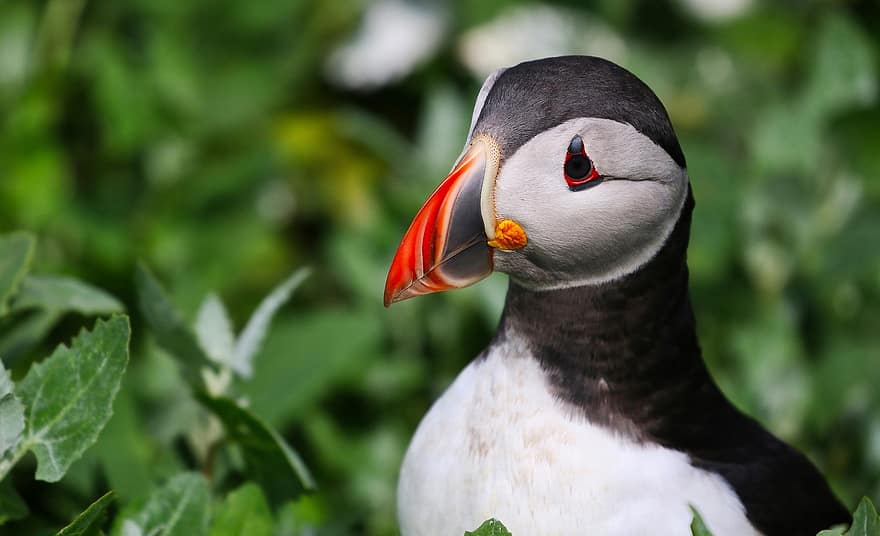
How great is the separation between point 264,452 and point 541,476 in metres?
0.34

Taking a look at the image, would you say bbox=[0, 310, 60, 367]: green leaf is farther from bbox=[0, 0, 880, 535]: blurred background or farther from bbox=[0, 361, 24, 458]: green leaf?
bbox=[0, 361, 24, 458]: green leaf

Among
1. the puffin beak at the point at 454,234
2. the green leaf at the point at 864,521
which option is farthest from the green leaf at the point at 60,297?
the green leaf at the point at 864,521

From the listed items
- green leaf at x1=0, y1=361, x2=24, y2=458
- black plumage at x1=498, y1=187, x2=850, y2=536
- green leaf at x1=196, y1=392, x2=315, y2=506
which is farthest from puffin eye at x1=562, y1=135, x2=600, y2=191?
green leaf at x1=0, y1=361, x2=24, y2=458

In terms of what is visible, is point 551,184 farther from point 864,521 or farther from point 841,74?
point 841,74

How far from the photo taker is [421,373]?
7.45ft

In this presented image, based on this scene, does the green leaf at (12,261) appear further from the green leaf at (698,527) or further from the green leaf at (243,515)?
the green leaf at (698,527)

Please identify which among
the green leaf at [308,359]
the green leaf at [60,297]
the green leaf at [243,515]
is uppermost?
the green leaf at [60,297]

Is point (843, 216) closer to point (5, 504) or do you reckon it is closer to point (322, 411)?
point (322, 411)

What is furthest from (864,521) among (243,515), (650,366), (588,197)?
(243,515)

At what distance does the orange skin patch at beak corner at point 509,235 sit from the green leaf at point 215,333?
1.35ft

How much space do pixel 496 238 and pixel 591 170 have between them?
0.11 m

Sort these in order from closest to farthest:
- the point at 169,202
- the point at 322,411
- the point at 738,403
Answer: the point at 738,403
the point at 322,411
the point at 169,202

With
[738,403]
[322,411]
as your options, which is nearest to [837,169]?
[738,403]

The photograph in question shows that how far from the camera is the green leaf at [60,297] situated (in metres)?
1.49
